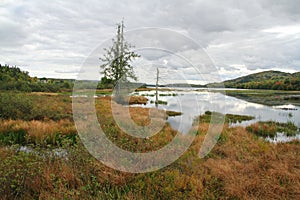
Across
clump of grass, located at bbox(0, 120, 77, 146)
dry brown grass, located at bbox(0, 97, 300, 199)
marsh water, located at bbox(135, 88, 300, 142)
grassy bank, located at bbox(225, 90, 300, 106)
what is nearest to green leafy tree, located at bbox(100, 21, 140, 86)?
marsh water, located at bbox(135, 88, 300, 142)

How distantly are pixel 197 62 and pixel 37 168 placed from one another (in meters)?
5.95

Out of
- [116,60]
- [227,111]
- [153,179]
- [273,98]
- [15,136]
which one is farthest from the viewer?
[273,98]

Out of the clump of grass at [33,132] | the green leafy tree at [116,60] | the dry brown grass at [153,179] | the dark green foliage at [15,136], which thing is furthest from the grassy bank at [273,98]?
the dark green foliage at [15,136]

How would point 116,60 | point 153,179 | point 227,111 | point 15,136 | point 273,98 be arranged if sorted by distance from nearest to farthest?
point 153,179 < point 15,136 < point 116,60 < point 227,111 < point 273,98

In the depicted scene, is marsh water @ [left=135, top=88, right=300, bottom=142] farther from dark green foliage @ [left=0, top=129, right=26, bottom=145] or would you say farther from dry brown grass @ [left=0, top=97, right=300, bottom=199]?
dark green foliage @ [left=0, top=129, right=26, bottom=145]

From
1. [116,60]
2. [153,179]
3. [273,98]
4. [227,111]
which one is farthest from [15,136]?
[273,98]

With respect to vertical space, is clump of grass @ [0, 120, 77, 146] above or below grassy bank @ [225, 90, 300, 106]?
below

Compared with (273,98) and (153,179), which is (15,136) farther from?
(273,98)

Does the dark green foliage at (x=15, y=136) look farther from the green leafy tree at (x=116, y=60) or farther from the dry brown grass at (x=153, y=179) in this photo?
the green leafy tree at (x=116, y=60)

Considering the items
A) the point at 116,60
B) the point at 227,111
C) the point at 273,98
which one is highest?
the point at 116,60

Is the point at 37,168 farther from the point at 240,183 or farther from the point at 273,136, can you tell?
the point at 273,136

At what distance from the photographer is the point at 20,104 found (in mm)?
12516

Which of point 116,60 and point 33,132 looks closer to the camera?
point 33,132

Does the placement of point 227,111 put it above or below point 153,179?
above
